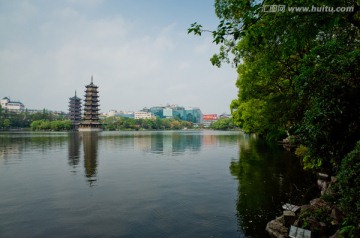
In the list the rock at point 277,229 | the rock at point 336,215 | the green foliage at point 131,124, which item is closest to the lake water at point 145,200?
the rock at point 277,229

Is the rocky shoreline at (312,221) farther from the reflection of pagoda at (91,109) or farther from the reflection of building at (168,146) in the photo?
the reflection of pagoda at (91,109)

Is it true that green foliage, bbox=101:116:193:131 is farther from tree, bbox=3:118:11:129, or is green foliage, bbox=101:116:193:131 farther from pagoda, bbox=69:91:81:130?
tree, bbox=3:118:11:129

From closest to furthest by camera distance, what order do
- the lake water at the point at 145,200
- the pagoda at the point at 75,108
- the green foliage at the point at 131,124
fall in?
the lake water at the point at 145,200 → the pagoda at the point at 75,108 → the green foliage at the point at 131,124

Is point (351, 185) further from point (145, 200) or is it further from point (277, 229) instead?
point (145, 200)

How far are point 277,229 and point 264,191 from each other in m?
4.80

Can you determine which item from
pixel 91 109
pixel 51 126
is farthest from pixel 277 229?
pixel 51 126

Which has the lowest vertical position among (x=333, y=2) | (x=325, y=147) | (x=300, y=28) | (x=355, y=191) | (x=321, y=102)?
(x=355, y=191)

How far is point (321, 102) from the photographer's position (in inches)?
269

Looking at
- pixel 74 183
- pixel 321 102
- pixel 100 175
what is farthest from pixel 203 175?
pixel 321 102

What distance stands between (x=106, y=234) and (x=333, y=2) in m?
10.0

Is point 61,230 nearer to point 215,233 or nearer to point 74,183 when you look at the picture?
point 215,233

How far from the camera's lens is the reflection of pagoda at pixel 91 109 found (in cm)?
10869

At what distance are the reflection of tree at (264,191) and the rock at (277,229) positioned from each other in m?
0.25

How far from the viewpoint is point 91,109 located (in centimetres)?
10981
